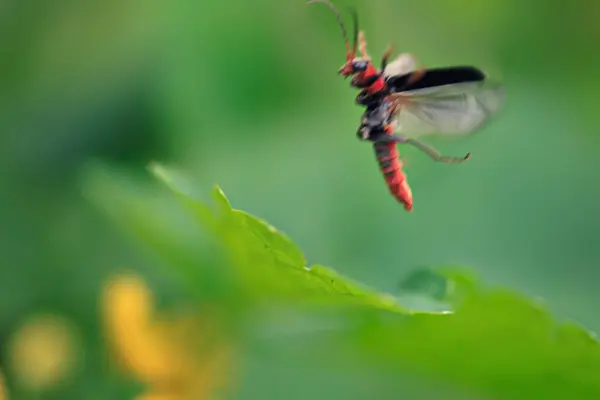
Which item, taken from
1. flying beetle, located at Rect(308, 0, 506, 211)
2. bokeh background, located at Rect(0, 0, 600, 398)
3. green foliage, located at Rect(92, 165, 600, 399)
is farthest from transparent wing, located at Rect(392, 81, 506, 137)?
bokeh background, located at Rect(0, 0, 600, 398)

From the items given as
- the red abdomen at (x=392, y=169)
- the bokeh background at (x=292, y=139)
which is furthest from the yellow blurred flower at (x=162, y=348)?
the red abdomen at (x=392, y=169)

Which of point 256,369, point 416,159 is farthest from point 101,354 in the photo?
point 416,159

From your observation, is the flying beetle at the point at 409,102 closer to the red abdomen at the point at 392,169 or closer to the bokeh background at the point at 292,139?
the red abdomen at the point at 392,169

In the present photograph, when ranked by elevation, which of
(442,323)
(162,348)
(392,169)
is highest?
(392,169)

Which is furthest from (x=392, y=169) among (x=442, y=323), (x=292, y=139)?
(x=292, y=139)

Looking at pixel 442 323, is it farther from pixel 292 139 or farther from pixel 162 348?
pixel 292 139
